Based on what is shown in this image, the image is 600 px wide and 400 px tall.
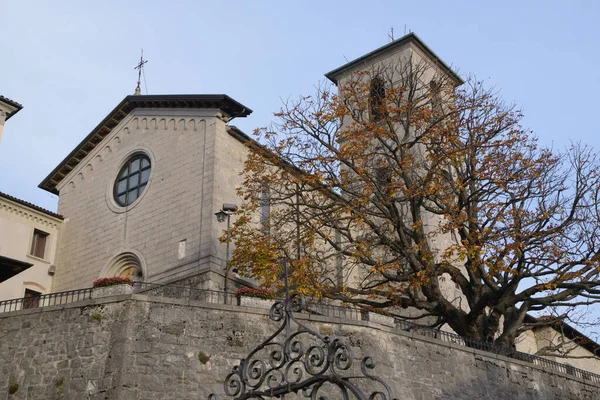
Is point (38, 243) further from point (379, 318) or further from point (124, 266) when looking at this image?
point (379, 318)

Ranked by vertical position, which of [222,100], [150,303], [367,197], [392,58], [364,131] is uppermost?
[392,58]

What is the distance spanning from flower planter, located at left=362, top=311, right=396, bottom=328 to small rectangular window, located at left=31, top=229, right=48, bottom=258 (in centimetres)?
1487

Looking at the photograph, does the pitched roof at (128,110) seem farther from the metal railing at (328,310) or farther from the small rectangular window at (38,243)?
the metal railing at (328,310)

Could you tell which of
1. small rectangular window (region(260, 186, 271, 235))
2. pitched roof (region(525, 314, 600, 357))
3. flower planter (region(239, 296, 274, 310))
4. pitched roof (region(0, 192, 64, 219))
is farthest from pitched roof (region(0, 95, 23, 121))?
pitched roof (region(525, 314, 600, 357))

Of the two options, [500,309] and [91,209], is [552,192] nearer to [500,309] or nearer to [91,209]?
[500,309]

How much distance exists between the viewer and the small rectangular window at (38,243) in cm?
2855

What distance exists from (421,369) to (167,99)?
48.0 ft

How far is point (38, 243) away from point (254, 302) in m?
14.0

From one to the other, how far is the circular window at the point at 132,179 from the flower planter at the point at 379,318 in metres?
12.3

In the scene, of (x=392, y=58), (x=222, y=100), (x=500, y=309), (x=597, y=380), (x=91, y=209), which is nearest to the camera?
(x=500, y=309)

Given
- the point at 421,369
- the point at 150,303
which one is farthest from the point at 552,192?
the point at 150,303

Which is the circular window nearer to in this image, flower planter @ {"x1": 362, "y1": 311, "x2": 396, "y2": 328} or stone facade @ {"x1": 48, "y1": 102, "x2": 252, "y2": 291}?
stone facade @ {"x1": 48, "y1": 102, "x2": 252, "y2": 291}

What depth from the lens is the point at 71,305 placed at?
17.2 metres

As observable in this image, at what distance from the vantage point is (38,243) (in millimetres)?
28922
